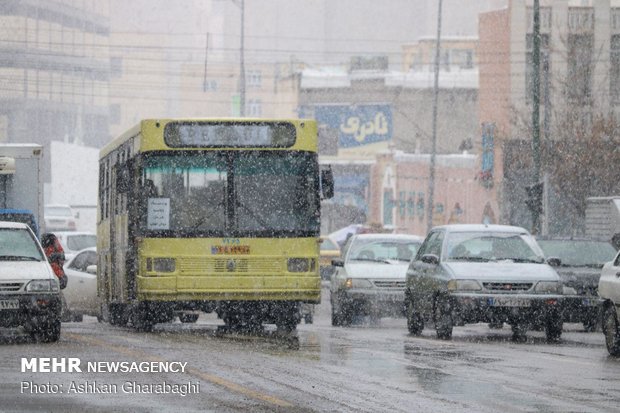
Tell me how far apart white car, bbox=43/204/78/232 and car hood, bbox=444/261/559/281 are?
143 feet

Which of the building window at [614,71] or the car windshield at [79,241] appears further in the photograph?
the building window at [614,71]

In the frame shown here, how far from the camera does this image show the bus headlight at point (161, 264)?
2116cm

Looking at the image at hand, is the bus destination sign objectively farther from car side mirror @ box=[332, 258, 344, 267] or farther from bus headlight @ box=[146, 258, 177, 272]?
car side mirror @ box=[332, 258, 344, 267]

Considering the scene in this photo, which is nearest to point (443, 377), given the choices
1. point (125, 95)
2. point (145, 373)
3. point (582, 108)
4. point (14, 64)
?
point (145, 373)

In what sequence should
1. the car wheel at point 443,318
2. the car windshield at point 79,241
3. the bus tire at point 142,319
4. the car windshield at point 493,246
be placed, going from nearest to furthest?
the car wheel at point 443,318
the car windshield at point 493,246
the bus tire at point 142,319
the car windshield at point 79,241

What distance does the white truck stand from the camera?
26016mm

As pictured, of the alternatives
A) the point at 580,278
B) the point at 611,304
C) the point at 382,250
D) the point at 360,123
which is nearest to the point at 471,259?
Answer: the point at 611,304

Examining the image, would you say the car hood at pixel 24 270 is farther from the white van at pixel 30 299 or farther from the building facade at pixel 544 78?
the building facade at pixel 544 78

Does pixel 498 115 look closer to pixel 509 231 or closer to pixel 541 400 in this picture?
pixel 509 231

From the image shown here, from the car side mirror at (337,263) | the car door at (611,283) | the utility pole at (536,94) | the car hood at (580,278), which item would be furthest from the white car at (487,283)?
the utility pole at (536,94)

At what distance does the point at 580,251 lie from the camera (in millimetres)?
27297

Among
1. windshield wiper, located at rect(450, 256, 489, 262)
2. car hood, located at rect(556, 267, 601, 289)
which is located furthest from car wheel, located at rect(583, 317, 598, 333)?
windshield wiper, located at rect(450, 256, 489, 262)

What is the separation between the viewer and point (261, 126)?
70.8ft

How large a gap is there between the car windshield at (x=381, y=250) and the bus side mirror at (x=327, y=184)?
689cm
